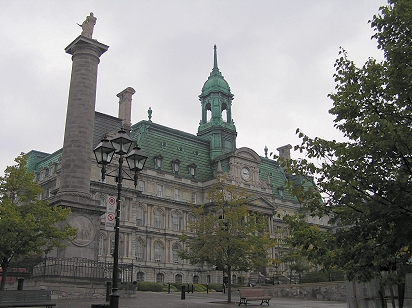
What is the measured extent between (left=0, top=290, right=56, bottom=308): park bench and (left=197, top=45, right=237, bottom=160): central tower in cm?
6613

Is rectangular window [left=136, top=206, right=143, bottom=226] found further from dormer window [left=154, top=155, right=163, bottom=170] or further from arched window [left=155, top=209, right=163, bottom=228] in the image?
dormer window [left=154, top=155, right=163, bottom=170]

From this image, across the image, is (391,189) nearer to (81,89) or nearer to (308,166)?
(308,166)

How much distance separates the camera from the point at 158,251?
70.5 meters

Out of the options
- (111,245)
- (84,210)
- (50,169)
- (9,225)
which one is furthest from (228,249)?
(50,169)

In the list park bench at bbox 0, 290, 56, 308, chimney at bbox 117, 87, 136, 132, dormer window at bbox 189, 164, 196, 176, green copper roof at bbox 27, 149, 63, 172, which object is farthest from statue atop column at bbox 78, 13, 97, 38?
dormer window at bbox 189, 164, 196, 176

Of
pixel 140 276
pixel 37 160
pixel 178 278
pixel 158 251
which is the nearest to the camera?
pixel 140 276

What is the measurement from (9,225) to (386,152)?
20.1 m

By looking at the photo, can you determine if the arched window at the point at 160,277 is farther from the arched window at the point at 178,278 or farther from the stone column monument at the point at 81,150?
the stone column monument at the point at 81,150

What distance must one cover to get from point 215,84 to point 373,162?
3169 inches

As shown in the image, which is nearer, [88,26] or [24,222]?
[24,222]

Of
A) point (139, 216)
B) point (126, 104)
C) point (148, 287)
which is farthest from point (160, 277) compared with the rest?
point (126, 104)

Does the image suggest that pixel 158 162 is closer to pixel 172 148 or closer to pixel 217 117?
pixel 172 148

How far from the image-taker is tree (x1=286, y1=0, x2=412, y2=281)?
35.0 ft

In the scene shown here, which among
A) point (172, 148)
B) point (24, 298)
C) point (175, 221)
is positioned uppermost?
point (172, 148)
